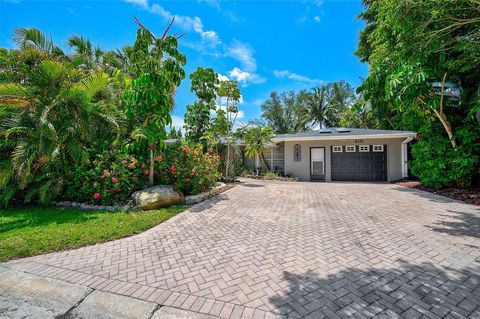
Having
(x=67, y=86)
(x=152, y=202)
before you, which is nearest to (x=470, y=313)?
(x=152, y=202)

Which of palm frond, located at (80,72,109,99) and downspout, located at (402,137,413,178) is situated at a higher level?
palm frond, located at (80,72,109,99)

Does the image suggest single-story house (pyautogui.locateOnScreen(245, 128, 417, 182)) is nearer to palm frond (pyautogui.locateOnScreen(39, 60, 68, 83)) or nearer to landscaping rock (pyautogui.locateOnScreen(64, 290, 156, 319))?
palm frond (pyautogui.locateOnScreen(39, 60, 68, 83))

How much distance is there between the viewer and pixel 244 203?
702 centimetres

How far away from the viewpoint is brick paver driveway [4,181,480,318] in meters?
2.25

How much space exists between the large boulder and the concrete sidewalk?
10.5ft

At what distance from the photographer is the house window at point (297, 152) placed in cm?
1405

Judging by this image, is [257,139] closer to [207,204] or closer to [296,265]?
[207,204]

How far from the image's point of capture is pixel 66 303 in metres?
2.37

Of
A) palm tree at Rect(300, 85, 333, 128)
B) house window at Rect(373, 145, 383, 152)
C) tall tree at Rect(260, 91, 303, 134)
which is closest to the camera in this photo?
house window at Rect(373, 145, 383, 152)

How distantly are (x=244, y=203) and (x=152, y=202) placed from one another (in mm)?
2960

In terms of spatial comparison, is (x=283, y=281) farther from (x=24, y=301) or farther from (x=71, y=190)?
(x=71, y=190)

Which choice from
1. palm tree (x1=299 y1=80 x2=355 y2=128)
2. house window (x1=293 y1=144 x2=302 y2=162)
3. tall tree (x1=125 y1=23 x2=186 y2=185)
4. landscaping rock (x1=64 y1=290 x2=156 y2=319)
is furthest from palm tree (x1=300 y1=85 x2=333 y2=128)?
landscaping rock (x1=64 y1=290 x2=156 y2=319)

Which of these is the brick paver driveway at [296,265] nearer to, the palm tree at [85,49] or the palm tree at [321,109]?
the palm tree at [85,49]

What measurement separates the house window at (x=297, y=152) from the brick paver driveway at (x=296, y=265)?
8809mm
